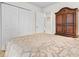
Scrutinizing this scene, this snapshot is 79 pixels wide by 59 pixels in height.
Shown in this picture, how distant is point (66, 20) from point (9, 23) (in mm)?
913

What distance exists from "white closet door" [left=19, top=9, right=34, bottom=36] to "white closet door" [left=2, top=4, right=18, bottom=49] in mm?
67

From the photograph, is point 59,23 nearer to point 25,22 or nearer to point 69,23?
point 69,23

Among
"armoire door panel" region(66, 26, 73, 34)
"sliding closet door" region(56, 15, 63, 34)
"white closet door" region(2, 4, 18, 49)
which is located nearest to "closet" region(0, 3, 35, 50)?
"white closet door" region(2, 4, 18, 49)

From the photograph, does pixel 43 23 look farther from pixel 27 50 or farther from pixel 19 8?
pixel 27 50

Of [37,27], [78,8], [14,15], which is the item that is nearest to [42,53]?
[37,27]

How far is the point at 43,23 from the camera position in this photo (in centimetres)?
138

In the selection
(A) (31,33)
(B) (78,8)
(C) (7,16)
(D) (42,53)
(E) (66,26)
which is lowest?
(D) (42,53)

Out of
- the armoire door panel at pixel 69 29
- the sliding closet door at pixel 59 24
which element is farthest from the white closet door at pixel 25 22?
the armoire door panel at pixel 69 29

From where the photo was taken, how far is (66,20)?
5.50ft

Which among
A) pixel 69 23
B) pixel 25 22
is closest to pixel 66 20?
pixel 69 23

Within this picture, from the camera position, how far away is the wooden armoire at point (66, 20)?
1.55m

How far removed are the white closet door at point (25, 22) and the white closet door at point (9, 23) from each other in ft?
0.22

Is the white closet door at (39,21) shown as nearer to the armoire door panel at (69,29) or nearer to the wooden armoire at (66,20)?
the wooden armoire at (66,20)

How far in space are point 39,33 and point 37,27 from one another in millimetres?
92
